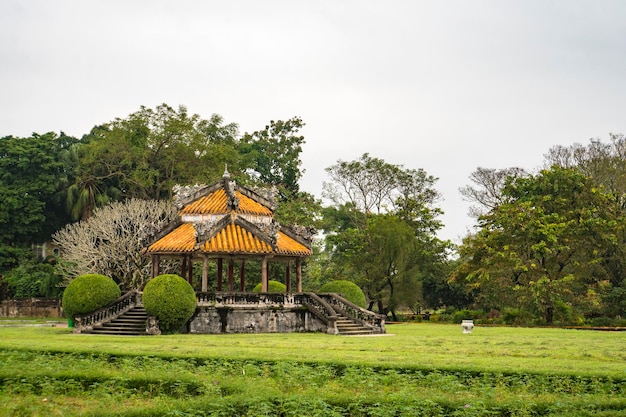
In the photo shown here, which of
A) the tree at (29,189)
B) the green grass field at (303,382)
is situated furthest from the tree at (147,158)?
the green grass field at (303,382)

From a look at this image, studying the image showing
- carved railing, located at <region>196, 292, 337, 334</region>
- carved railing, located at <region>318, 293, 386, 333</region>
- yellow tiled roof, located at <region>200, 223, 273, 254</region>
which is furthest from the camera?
yellow tiled roof, located at <region>200, 223, 273, 254</region>

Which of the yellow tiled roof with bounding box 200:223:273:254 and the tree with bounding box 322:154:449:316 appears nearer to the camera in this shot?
the yellow tiled roof with bounding box 200:223:273:254

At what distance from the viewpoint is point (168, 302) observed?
3034 centimetres

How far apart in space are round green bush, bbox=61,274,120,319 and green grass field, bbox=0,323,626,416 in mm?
9920

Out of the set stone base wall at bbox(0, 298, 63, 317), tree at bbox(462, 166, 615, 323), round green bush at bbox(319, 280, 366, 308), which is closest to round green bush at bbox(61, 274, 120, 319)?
round green bush at bbox(319, 280, 366, 308)

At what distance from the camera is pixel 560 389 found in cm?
1431

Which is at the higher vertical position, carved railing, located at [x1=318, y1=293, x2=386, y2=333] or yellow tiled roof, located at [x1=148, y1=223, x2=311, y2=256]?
yellow tiled roof, located at [x1=148, y1=223, x2=311, y2=256]

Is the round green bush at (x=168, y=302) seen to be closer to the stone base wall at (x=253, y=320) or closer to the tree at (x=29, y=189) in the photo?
the stone base wall at (x=253, y=320)

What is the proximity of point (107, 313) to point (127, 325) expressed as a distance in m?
1.24

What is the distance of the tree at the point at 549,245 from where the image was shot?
45031mm

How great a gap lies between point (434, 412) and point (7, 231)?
60.6m

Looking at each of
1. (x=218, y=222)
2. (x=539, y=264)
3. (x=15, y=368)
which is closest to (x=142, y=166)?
(x=218, y=222)

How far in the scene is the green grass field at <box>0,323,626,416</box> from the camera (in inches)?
486

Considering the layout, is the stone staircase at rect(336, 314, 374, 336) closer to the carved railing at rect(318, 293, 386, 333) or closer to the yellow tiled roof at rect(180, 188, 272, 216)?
the carved railing at rect(318, 293, 386, 333)
